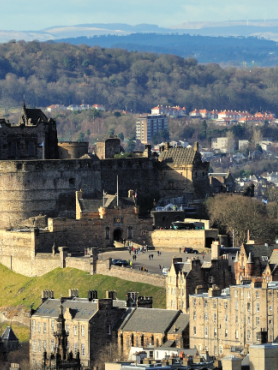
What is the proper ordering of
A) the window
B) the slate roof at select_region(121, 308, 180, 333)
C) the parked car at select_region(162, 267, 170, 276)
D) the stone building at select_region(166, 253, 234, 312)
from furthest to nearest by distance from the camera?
the parked car at select_region(162, 267, 170, 276) → the stone building at select_region(166, 253, 234, 312) → the window → the slate roof at select_region(121, 308, 180, 333)

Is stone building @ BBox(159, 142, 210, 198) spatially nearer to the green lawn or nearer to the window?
the green lawn

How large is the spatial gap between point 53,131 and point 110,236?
56.6 ft

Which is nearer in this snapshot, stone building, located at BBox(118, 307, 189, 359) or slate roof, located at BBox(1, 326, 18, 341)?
stone building, located at BBox(118, 307, 189, 359)

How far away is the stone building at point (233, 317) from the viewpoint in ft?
275

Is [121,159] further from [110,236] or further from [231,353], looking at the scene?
[231,353]

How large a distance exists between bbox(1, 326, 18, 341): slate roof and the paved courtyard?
35.5ft

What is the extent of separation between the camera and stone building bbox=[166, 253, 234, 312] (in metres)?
95.0

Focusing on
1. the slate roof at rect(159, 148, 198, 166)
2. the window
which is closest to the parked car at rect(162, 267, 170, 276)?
the window

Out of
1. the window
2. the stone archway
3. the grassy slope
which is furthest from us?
the stone archway

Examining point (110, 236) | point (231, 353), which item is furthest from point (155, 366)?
point (110, 236)

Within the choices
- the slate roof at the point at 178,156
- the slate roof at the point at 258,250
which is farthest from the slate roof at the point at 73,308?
the slate roof at the point at 178,156

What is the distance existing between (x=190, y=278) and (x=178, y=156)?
39423 millimetres

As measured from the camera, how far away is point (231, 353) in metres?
79.2

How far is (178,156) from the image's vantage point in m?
134
